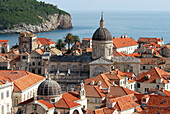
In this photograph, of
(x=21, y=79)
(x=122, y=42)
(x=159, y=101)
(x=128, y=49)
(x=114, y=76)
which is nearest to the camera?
(x=159, y=101)

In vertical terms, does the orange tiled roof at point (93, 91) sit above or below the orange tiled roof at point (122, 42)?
below

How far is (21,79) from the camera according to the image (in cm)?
7656

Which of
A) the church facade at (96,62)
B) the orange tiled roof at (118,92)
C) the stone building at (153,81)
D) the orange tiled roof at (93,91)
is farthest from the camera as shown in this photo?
the church facade at (96,62)

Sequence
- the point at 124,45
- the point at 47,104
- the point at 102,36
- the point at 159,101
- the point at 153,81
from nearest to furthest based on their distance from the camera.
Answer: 1. the point at 47,104
2. the point at 159,101
3. the point at 153,81
4. the point at 102,36
5. the point at 124,45

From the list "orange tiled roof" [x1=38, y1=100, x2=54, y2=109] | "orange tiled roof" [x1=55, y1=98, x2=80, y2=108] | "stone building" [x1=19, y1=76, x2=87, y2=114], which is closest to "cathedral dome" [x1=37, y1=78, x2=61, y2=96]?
"stone building" [x1=19, y1=76, x2=87, y2=114]

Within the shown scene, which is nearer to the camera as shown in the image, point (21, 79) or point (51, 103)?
point (51, 103)

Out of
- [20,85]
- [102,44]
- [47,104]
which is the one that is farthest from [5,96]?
[102,44]

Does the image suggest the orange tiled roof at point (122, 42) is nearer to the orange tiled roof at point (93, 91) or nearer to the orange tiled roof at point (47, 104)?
the orange tiled roof at point (93, 91)

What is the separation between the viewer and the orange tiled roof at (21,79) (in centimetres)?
7331

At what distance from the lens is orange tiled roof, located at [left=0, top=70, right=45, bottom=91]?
73.3 meters

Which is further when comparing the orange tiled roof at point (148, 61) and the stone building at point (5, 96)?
the orange tiled roof at point (148, 61)

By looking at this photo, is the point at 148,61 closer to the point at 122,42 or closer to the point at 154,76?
the point at 154,76

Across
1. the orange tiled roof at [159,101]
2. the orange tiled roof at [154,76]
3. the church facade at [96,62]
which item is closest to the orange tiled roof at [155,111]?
the orange tiled roof at [159,101]

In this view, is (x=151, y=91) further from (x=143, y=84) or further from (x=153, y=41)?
(x=153, y=41)
